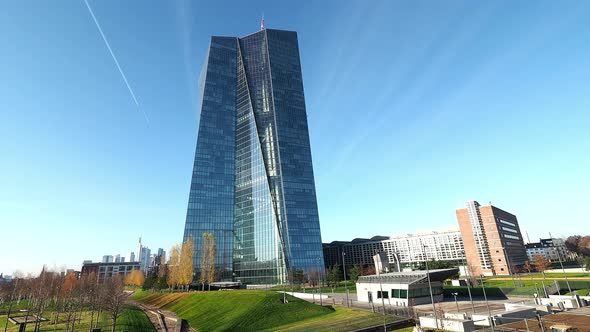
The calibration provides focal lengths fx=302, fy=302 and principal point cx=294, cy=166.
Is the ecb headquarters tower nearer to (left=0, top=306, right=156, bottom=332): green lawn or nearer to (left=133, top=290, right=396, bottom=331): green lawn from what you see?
(left=133, top=290, right=396, bottom=331): green lawn

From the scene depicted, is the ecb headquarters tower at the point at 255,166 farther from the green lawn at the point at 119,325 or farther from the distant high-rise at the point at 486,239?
the distant high-rise at the point at 486,239

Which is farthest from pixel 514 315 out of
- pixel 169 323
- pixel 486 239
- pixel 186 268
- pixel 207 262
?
pixel 486 239

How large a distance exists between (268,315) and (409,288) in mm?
24324

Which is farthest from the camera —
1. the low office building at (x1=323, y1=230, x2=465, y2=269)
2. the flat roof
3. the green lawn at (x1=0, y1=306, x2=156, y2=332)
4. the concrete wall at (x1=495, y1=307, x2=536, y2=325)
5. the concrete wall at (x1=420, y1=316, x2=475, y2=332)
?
the low office building at (x1=323, y1=230, x2=465, y2=269)

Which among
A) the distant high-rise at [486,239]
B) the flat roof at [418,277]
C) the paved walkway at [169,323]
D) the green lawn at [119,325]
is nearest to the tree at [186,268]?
the paved walkway at [169,323]

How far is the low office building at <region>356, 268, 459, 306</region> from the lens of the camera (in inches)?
2032

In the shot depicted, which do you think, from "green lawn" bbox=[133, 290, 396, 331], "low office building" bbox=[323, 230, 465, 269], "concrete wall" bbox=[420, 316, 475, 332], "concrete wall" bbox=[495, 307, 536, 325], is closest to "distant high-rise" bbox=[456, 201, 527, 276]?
"low office building" bbox=[323, 230, 465, 269]

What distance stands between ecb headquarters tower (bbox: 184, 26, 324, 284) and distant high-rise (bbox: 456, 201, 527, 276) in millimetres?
64180

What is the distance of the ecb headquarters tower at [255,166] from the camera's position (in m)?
121

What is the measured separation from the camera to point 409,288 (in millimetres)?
51375

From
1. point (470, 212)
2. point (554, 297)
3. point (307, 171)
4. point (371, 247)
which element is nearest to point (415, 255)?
point (371, 247)

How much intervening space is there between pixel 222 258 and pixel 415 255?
10650cm

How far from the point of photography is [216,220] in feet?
440

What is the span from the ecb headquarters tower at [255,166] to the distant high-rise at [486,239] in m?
64.2
